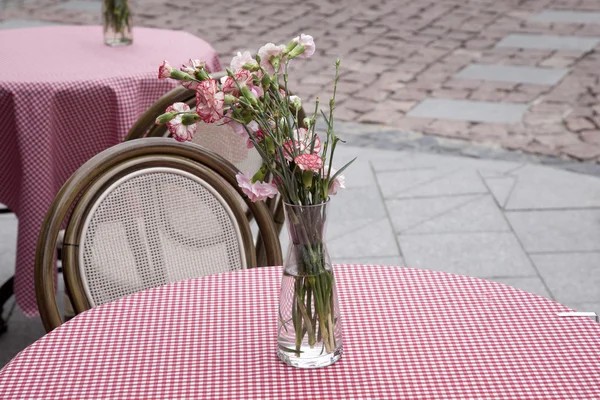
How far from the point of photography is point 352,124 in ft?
17.8

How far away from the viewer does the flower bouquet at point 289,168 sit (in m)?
1.45

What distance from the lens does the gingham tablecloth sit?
3039 millimetres

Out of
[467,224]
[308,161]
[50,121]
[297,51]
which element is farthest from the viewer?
[467,224]

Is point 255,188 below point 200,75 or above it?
below

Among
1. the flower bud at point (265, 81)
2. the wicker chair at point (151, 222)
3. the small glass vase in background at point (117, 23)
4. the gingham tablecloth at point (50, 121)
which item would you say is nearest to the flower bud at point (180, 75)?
the flower bud at point (265, 81)

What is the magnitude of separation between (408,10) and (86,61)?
530 cm

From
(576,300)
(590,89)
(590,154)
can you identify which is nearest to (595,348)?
(576,300)

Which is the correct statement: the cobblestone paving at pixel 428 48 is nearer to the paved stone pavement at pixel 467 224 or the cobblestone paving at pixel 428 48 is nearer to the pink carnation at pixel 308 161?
the paved stone pavement at pixel 467 224

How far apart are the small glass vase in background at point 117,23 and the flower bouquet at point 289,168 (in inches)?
84.7

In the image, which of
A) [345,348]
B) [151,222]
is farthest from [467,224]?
[345,348]

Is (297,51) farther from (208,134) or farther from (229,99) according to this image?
(208,134)

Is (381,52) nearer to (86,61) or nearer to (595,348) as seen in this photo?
(86,61)

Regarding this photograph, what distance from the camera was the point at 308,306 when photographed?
153 centimetres

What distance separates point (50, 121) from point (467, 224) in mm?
1892
